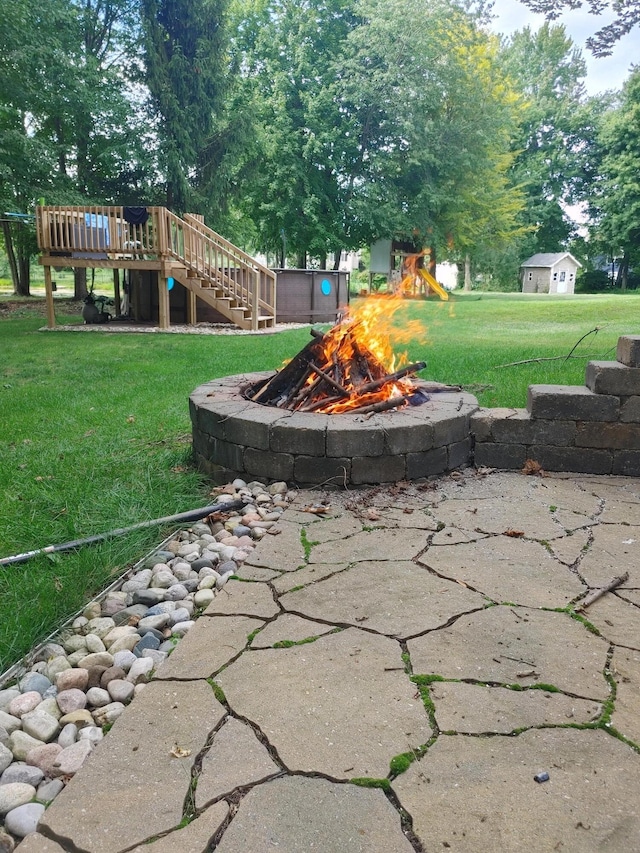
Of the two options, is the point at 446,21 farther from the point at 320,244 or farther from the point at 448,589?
the point at 448,589

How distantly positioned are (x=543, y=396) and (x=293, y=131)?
25278mm

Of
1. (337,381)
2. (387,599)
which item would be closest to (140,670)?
(387,599)

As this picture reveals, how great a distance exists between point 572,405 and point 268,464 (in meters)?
2.06

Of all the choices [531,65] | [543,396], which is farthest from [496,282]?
[543,396]

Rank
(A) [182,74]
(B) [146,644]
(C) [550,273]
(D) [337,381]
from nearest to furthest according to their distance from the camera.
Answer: (B) [146,644] → (D) [337,381] → (A) [182,74] → (C) [550,273]

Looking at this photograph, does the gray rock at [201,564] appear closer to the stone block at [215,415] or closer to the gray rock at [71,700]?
the gray rock at [71,700]

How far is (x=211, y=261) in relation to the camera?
43.8ft

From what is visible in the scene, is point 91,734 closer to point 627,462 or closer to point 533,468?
point 533,468

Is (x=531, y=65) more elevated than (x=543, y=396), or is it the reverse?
(x=531, y=65)

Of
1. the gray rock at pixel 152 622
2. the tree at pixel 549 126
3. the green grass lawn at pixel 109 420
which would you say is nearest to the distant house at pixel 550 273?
the tree at pixel 549 126

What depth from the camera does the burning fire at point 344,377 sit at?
4.41 m

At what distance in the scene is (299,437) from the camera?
148 inches

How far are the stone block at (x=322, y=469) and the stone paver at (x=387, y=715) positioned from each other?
0.77 meters

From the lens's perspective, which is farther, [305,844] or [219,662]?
[219,662]
